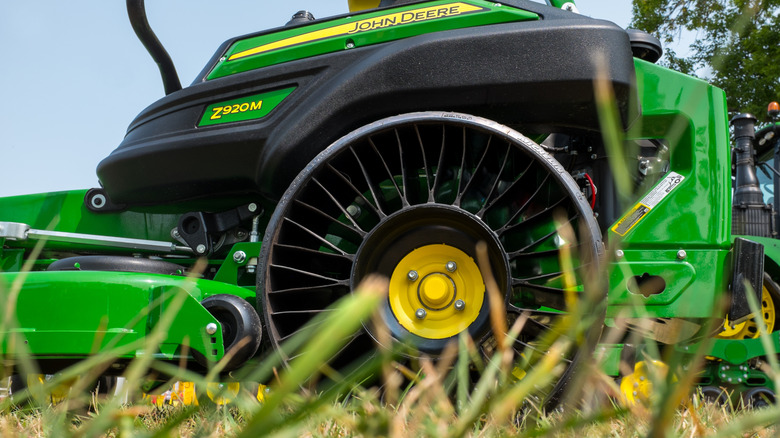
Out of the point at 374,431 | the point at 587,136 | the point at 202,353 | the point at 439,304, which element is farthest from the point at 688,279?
the point at 374,431

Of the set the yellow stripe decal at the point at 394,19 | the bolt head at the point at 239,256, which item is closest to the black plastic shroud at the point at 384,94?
the yellow stripe decal at the point at 394,19

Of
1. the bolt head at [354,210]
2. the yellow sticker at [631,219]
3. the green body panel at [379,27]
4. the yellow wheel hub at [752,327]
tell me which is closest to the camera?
the yellow sticker at [631,219]

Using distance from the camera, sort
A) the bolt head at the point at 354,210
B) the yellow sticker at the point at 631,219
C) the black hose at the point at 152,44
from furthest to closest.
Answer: the black hose at the point at 152,44, the bolt head at the point at 354,210, the yellow sticker at the point at 631,219

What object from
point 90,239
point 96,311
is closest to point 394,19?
point 96,311

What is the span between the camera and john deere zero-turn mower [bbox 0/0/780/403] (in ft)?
6.95

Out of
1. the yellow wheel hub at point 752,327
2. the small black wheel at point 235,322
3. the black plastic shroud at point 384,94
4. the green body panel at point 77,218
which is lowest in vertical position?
the yellow wheel hub at point 752,327

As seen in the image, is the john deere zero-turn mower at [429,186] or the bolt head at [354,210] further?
the bolt head at [354,210]

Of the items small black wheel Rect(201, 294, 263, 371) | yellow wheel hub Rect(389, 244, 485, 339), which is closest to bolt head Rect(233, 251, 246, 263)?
small black wheel Rect(201, 294, 263, 371)

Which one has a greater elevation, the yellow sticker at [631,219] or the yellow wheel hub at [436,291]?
the yellow sticker at [631,219]

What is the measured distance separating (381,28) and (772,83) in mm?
9045

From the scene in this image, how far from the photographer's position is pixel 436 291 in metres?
2.16

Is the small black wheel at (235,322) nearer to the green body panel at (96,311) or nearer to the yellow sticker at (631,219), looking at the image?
the green body panel at (96,311)

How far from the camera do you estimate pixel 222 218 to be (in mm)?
2873

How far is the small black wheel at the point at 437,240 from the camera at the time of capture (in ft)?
6.79
